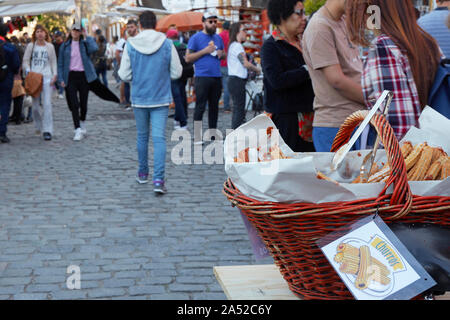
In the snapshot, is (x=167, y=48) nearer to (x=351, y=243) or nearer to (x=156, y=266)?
(x=156, y=266)

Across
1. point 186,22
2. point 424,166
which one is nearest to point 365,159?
point 424,166

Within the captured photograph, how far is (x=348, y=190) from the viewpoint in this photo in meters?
1.54

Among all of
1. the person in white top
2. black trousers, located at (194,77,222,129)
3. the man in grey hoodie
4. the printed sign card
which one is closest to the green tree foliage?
the person in white top

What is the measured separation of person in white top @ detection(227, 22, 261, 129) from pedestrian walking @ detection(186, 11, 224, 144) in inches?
14.7

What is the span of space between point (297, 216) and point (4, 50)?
9.56 metres

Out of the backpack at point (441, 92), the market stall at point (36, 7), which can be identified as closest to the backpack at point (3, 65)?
the market stall at point (36, 7)

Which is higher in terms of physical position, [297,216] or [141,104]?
[297,216]

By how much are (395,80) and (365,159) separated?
1.96ft

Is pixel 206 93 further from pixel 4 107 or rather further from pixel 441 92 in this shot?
pixel 441 92

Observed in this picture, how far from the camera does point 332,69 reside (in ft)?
11.3

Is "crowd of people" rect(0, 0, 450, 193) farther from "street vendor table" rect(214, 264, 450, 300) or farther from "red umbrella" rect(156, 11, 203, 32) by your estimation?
"red umbrella" rect(156, 11, 203, 32)

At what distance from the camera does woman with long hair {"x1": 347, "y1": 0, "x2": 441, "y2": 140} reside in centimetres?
234
